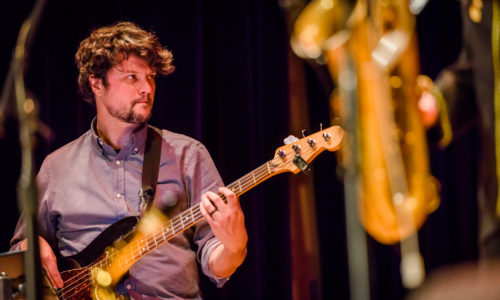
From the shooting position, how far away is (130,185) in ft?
8.37

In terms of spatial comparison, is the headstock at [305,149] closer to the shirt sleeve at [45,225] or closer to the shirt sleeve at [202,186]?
the shirt sleeve at [202,186]

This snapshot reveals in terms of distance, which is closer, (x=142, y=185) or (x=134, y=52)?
(x=142, y=185)

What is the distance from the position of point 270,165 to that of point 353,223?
1335 millimetres

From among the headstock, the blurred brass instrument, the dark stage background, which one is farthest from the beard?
the blurred brass instrument

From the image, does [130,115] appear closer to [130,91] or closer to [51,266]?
[130,91]

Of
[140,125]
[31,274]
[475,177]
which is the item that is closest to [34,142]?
[31,274]

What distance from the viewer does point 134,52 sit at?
2727mm

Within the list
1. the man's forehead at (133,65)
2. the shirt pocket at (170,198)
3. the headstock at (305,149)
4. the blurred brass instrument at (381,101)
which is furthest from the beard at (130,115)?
the blurred brass instrument at (381,101)

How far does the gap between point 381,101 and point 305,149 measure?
1214 mm

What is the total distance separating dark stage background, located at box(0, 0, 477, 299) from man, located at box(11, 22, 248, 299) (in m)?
0.38

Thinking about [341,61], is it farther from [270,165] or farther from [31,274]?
[270,165]

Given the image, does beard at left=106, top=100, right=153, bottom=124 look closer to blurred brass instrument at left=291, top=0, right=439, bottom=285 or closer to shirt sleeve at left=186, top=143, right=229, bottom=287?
shirt sleeve at left=186, top=143, right=229, bottom=287

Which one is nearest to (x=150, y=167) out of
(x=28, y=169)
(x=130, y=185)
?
(x=130, y=185)

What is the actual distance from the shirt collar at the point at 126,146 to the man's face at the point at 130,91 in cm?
7
